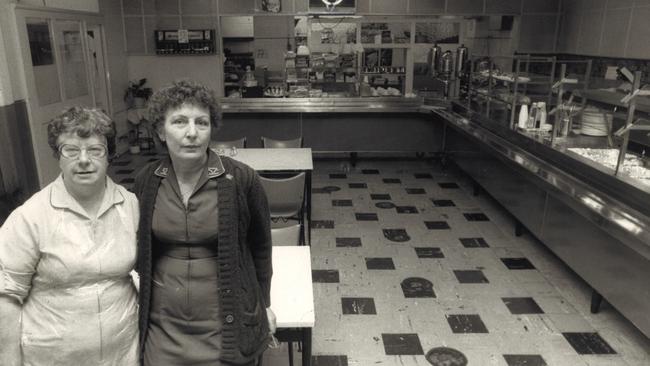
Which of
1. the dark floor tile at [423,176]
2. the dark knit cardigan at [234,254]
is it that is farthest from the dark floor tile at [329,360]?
the dark floor tile at [423,176]

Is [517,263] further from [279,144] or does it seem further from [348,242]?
[279,144]

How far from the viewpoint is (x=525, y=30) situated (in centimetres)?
825

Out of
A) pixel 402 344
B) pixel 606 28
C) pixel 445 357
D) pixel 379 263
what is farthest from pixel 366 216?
pixel 606 28

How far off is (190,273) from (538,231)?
130 inches

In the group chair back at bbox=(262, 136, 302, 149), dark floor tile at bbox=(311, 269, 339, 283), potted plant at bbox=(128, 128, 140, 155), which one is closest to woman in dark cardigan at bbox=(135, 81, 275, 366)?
dark floor tile at bbox=(311, 269, 339, 283)

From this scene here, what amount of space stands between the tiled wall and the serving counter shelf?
2602 millimetres

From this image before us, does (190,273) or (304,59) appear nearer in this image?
(190,273)

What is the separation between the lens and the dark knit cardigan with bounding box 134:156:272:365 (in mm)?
1508

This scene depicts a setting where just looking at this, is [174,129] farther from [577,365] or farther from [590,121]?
[590,121]

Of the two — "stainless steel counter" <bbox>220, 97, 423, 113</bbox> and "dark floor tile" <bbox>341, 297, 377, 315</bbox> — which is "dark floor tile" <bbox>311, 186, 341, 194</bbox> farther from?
"dark floor tile" <bbox>341, 297, 377, 315</bbox>

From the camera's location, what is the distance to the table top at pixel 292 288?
1.87 meters

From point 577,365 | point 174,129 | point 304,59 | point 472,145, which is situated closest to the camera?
point 174,129

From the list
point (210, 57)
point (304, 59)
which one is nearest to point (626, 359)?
point (304, 59)

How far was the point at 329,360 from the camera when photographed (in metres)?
2.80
